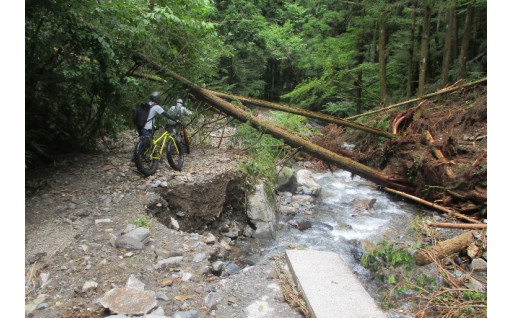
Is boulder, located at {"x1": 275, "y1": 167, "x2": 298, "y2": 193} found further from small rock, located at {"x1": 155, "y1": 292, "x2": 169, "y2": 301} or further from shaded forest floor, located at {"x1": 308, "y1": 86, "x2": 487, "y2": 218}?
small rock, located at {"x1": 155, "y1": 292, "x2": 169, "y2": 301}

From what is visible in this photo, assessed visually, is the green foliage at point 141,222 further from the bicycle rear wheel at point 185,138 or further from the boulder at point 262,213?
the bicycle rear wheel at point 185,138

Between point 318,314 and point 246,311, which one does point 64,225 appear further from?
point 318,314

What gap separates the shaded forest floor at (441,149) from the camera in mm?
6395

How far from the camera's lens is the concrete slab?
3010 mm

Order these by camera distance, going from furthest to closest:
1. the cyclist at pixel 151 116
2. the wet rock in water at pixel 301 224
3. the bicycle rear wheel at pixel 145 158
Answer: the wet rock in water at pixel 301 224
the cyclist at pixel 151 116
the bicycle rear wheel at pixel 145 158

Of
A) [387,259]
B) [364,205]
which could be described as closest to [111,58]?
[387,259]

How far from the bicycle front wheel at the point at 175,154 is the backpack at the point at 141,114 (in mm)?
685

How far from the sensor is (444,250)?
4582mm

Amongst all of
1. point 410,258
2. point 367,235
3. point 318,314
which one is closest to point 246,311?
point 318,314

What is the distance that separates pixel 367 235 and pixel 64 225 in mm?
5537

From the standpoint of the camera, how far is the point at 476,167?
6.31m

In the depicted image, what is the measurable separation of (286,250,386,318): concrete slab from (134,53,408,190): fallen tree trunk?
356cm

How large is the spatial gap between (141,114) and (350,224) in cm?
522

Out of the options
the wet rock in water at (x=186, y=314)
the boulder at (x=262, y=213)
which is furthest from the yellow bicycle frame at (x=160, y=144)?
the wet rock in water at (x=186, y=314)
